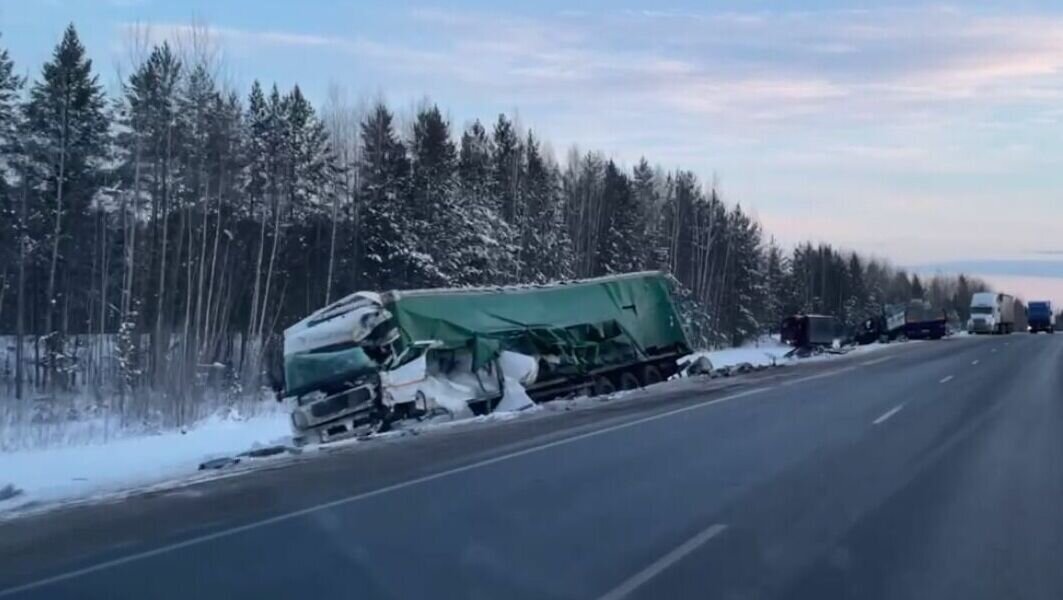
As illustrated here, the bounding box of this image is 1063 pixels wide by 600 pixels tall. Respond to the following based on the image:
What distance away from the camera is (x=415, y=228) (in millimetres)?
63125

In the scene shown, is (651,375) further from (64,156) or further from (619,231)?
(619,231)

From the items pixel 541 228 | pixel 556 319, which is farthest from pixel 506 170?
pixel 556 319

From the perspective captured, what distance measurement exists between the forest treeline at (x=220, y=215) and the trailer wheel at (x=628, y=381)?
9.16m

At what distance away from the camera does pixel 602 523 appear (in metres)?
11.5

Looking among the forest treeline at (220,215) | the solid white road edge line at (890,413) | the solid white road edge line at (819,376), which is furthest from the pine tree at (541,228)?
the solid white road edge line at (890,413)

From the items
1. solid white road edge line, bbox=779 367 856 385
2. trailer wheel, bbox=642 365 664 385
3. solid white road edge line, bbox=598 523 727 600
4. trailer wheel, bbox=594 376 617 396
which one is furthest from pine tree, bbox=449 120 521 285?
solid white road edge line, bbox=598 523 727 600

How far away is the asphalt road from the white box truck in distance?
282 ft

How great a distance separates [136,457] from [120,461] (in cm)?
55

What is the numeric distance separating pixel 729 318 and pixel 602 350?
71.5 m

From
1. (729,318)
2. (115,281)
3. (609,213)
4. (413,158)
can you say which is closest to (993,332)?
(729,318)

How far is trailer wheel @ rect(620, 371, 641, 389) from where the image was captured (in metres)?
32.6

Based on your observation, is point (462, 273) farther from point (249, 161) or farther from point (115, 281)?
point (115, 281)

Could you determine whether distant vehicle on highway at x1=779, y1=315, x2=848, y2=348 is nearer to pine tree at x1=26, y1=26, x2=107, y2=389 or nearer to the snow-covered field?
pine tree at x1=26, y1=26, x2=107, y2=389

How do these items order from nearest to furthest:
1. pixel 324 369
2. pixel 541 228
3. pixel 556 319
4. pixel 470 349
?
1. pixel 324 369
2. pixel 470 349
3. pixel 556 319
4. pixel 541 228
